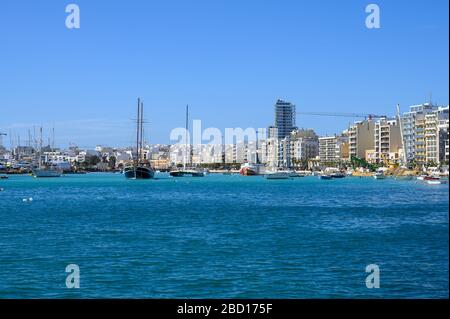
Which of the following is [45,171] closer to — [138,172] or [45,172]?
[45,172]

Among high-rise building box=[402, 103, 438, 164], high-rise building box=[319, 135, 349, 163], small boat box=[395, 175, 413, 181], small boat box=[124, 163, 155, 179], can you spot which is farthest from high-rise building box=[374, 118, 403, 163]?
small boat box=[124, 163, 155, 179]

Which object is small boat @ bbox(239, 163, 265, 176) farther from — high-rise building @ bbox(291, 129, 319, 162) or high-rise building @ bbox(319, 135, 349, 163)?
high-rise building @ bbox(291, 129, 319, 162)

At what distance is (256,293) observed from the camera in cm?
887

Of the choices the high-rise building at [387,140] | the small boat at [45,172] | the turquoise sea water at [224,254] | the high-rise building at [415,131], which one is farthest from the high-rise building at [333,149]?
the turquoise sea water at [224,254]

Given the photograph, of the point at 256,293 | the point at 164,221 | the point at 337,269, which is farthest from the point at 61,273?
the point at 164,221

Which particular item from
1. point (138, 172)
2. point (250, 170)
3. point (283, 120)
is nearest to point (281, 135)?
point (283, 120)

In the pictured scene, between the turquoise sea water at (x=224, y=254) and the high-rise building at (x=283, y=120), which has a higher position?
the high-rise building at (x=283, y=120)

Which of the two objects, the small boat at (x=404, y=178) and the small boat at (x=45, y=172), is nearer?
the small boat at (x=404, y=178)

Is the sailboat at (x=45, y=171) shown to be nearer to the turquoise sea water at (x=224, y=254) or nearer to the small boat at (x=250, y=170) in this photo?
the small boat at (x=250, y=170)

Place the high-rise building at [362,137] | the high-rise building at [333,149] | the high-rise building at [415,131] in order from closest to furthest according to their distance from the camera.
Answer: the high-rise building at [415,131]
the high-rise building at [362,137]
the high-rise building at [333,149]

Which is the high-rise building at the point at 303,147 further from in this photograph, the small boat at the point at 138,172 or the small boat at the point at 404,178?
the small boat at the point at 138,172
